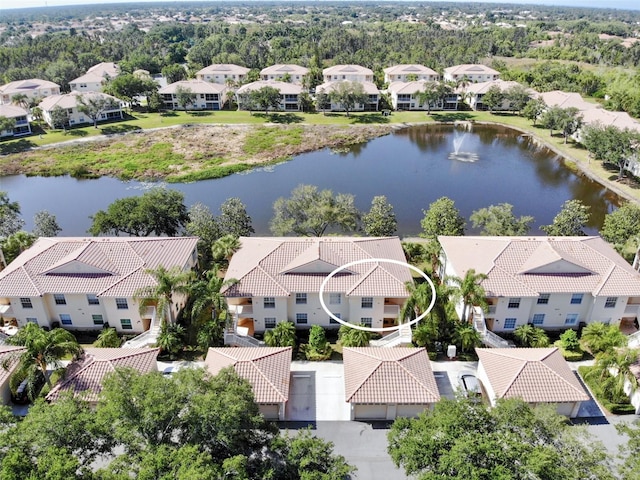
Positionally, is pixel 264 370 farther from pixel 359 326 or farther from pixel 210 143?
pixel 210 143

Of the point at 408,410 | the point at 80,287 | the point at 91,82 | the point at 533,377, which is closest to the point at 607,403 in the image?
the point at 533,377

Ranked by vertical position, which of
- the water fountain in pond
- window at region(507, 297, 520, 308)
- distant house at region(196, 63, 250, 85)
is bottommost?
the water fountain in pond

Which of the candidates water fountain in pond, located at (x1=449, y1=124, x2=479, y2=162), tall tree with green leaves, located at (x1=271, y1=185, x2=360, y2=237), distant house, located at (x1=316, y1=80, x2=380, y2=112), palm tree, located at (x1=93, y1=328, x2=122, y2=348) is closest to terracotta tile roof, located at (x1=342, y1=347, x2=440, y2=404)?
palm tree, located at (x1=93, y1=328, x2=122, y2=348)

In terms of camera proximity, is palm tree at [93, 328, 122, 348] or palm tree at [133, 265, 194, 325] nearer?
palm tree at [133, 265, 194, 325]

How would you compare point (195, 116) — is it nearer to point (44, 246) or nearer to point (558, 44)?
point (44, 246)

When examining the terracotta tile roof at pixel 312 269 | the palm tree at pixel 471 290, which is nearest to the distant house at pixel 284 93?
the terracotta tile roof at pixel 312 269

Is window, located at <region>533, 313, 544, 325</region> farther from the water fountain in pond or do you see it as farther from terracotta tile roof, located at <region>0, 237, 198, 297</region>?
the water fountain in pond

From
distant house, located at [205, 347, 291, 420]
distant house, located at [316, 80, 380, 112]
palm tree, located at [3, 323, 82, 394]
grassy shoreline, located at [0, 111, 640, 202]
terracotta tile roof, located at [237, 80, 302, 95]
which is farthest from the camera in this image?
distant house, located at [316, 80, 380, 112]
